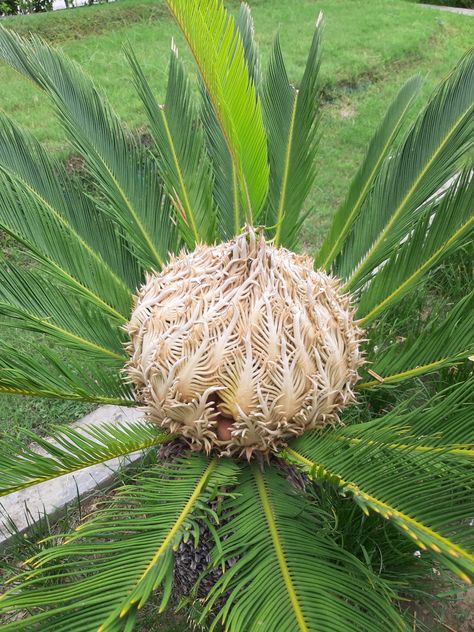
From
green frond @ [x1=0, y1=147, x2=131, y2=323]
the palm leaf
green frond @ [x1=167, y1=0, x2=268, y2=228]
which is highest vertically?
the palm leaf

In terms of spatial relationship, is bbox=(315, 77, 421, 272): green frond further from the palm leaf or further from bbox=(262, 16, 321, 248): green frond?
the palm leaf

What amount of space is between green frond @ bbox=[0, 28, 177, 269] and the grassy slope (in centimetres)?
175

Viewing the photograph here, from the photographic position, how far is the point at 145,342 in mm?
1636

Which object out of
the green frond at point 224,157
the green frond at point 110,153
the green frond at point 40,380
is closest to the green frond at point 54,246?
the green frond at point 110,153

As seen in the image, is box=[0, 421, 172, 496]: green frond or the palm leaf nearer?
box=[0, 421, 172, 496]: green frond

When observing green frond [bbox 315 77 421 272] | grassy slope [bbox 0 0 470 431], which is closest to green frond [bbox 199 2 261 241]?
green frond [bbox 315 77 421 272]

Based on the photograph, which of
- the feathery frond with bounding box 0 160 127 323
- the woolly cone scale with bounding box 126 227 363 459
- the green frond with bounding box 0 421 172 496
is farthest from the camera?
the feathery frond with bounding box 0 160 127 323

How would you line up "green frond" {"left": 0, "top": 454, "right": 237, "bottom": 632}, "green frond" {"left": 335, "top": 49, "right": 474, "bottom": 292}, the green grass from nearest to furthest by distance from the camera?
"green frond" {"left": 0, "top": 454, "right": 237, "bottom": 632} < "green frond" {"left": 335, "top": 49, "right": 474, "bottom": 292} < the green grass

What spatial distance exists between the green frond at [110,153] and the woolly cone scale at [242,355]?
2.05 feet

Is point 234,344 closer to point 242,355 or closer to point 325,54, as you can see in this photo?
point 242,355

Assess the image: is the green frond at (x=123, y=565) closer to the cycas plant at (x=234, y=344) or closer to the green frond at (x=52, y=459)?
the cycas plant at (x=234, y=344)

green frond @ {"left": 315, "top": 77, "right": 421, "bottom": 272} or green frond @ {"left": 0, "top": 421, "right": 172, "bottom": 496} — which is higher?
green frond @ {"left": 315, "top": 77, "right": 421, "bottom": 272}

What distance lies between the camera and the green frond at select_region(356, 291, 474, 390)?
1.71 meters

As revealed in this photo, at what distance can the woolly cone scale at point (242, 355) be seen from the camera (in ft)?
4.96
